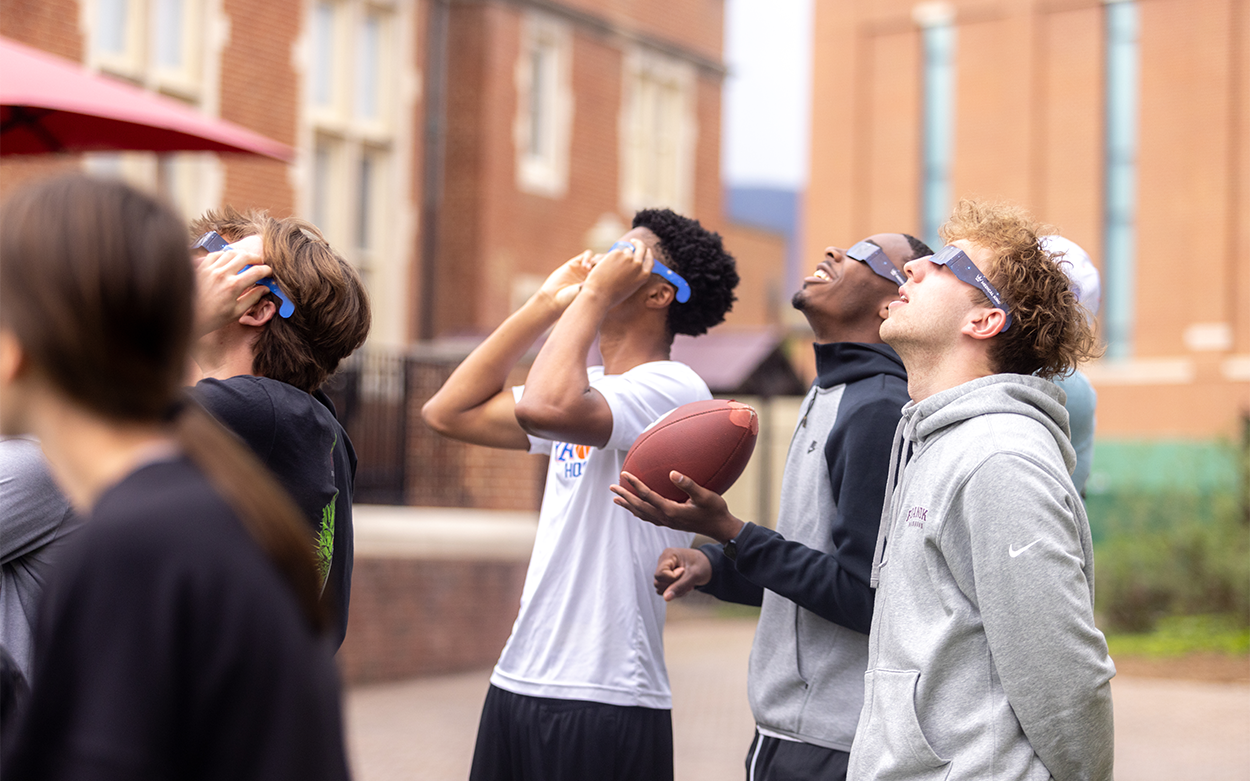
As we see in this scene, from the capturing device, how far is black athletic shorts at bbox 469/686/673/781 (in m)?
3.34

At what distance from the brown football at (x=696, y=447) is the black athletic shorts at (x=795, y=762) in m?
0.69

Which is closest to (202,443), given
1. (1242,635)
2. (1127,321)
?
(1242,635)

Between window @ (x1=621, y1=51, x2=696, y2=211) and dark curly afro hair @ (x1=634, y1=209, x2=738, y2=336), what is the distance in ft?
50.8

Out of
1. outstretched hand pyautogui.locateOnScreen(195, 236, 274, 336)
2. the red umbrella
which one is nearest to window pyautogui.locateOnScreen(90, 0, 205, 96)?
the red umbrella

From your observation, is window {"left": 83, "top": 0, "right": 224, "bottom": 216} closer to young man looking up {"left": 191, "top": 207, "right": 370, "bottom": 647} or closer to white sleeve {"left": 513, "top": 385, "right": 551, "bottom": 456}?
white sleeve {"left": 513, "top": 385, "right": 551, "bottom": 456}

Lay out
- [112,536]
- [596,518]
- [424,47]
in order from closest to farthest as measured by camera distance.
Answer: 1. [112,536]
2. [596,518]
3. [424,47]

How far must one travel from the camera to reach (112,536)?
1418 mm

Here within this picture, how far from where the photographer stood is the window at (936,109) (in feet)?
113

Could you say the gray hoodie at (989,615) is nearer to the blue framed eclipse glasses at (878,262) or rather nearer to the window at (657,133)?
the blue framed eclipse glasses at (878,262)

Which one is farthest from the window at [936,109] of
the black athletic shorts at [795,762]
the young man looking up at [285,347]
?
the young man looking up at [285,347]

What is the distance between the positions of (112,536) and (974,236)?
2221mm

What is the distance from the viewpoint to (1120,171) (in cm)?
3162

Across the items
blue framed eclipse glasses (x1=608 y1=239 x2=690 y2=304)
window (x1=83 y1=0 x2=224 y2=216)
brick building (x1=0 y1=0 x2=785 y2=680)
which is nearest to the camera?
blue framed eclipse glasses (x1=608 y1=239 x2=690 y2=304)

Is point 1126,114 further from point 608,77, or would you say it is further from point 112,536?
point 112,536
